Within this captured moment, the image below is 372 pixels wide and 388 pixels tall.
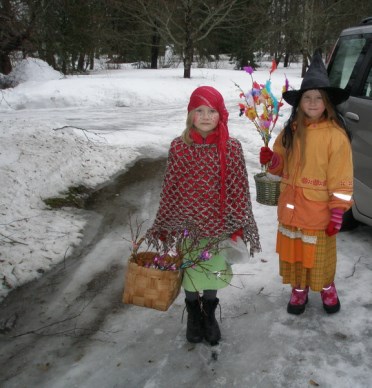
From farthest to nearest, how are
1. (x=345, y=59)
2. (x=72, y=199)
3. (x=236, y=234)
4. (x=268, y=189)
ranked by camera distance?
(x=72, y=199), (x=345, y=59), (x=268, y=189), (x=236, y=234)

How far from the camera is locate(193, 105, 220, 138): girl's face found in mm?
2434

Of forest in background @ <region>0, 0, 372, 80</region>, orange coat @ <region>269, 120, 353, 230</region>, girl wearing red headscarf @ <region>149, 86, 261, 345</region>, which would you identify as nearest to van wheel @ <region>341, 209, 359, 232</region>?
orange coat @ <region>269, 120, 353, 230</region>

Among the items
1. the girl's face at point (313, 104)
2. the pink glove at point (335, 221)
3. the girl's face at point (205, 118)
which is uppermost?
the girl's face at point (313, 104)

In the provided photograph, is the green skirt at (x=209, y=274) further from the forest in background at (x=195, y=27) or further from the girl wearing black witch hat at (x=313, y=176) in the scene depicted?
the forest in background at (x=195, y=27)

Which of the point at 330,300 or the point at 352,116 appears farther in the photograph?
the point at 352,116

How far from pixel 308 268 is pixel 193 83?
16.6m

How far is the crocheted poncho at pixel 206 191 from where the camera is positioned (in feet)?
8.11

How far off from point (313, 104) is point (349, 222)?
200 cm

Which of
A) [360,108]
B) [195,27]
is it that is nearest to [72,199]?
[360,108]

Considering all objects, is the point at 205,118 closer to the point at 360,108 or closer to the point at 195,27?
the point at 360,108

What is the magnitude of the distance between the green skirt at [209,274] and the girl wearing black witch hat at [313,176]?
57 centimetres

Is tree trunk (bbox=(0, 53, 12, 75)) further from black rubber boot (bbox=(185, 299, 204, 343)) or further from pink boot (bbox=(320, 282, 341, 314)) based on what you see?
pink boot (bbox=(320, 282, 341, 314))

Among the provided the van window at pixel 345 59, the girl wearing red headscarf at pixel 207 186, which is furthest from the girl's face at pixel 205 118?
the van window at pixel 345 59

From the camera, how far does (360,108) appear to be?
3.59 meters
